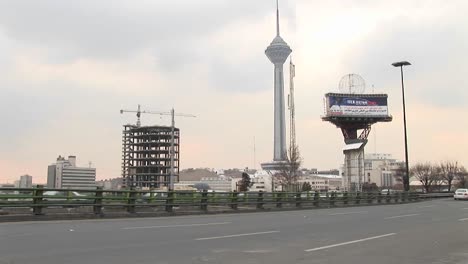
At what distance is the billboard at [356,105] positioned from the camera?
107 meters

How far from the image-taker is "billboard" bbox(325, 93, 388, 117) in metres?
107

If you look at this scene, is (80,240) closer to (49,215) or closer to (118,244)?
(118,244)

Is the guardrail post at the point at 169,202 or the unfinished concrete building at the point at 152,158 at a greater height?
the unfinished concrete building at the point at 152,158

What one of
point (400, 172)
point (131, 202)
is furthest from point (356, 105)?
point (131, 202)

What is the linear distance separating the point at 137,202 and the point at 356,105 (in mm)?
90348

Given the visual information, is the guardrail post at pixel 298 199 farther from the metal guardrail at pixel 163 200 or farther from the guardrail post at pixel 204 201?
the guardrail post at pixel 204 201

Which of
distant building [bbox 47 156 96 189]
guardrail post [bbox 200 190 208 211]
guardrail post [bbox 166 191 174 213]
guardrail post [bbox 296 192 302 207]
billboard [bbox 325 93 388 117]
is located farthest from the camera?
distant building [bbox 47 156 96 189]

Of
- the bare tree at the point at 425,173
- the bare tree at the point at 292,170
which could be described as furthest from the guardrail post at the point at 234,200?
the bare tree at the point at 425,173

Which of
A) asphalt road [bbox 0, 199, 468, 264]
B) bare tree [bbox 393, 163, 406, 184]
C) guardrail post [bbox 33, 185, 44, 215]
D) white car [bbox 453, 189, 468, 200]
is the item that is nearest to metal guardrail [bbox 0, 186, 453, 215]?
guardrail post [bbox 33, 185, 44, 215]

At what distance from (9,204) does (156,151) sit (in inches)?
6905

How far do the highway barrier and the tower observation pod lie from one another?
6864 centimetres

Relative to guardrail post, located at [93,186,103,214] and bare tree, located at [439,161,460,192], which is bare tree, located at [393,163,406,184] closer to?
bare tree, located at [439,161,460,192]

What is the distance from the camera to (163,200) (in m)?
25.0

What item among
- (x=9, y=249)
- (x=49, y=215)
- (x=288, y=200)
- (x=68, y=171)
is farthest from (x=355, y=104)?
(x=68, y=171)
